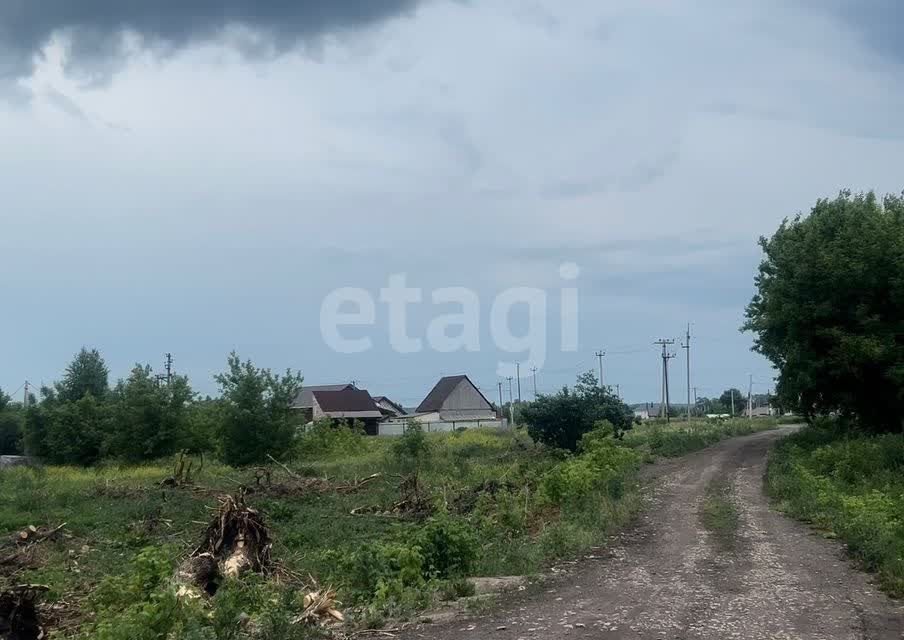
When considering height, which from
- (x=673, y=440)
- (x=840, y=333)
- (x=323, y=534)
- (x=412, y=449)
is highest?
(x=840, y=333)

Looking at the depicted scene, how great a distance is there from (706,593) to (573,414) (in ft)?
77.7

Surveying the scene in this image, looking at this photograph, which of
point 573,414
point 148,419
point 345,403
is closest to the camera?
point 573,414

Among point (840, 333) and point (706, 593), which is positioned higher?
point (840, 333)

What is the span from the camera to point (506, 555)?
1233 cm

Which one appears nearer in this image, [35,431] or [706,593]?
[706,593]

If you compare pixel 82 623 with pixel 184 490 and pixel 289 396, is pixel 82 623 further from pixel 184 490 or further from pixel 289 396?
pixel 289 396

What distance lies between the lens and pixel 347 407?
231 ft

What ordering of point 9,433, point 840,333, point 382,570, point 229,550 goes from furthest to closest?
point 9,433
point 840,333
point 229,550
point 382,570

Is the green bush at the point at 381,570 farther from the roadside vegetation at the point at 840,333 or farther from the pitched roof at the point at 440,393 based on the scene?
the pitched roof at the point at 440,393

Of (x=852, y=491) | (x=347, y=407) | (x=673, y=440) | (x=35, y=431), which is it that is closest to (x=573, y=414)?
(x=673, y=440)

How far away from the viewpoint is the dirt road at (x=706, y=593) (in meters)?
8.42

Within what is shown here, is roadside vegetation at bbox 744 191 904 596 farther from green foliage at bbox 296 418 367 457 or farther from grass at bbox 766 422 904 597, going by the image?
green foliage at bbox 296 418 367 457

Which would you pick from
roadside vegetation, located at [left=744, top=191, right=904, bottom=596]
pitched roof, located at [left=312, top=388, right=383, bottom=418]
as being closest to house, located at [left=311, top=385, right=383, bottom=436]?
pitched roof, located at [left=312, top=388, right=383, bottom=418]

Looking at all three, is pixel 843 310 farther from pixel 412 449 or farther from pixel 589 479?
pixel 412 449
